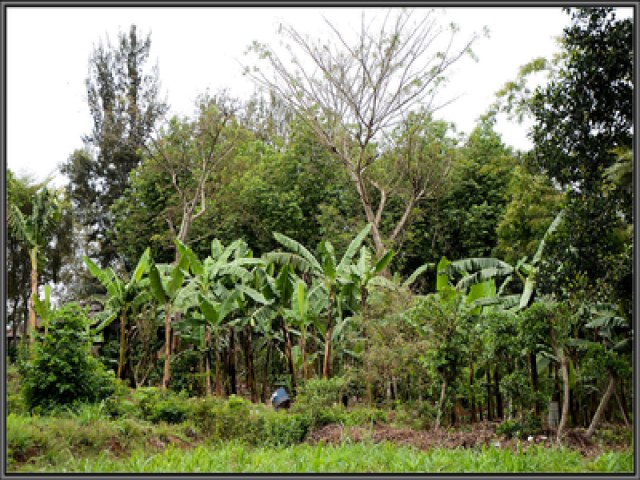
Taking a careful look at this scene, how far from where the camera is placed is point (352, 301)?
38.5ft

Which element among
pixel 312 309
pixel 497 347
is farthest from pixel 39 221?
pixel 497 347

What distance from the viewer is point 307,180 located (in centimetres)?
1931

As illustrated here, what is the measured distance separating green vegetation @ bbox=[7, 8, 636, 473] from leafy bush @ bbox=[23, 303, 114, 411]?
0.10 feet

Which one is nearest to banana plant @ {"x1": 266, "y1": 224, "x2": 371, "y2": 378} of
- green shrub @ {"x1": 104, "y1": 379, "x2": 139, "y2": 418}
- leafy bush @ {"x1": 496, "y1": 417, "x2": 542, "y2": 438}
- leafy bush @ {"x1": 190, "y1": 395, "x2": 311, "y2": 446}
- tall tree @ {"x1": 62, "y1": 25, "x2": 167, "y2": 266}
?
leafy bush @ {"x1": 190, "y1": 395, "x2": 311, "y2": 446}

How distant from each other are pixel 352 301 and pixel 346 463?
235 inches

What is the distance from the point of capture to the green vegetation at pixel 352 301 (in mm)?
6605

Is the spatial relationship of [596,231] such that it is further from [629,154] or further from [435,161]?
[435,161]

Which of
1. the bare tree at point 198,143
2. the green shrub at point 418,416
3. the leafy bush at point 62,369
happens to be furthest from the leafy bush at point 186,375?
the bare tree at point 198,143

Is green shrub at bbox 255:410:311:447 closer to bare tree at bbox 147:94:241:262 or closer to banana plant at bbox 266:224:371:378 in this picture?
banana plant at bbox 266:224:371:378

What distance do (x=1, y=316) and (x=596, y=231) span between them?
5.73 metres

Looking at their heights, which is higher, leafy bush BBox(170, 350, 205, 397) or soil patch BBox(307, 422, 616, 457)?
leafy bush BBox(170, 350, 205, 397)

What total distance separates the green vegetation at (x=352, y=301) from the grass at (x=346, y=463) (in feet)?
0.13

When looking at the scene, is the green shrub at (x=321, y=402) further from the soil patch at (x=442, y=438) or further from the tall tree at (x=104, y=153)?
the tall tree at (x=104, y=153)

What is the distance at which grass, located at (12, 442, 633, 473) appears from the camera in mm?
5562
